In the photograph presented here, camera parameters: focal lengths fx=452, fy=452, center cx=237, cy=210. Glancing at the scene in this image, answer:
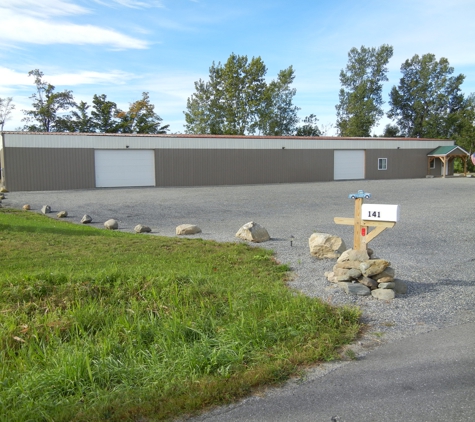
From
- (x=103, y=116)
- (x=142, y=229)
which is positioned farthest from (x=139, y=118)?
(x=142, y=229)

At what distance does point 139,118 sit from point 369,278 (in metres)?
49.6

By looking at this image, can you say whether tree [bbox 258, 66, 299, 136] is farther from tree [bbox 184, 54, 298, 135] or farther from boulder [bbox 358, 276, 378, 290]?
boulder [bbox 358, 276, 378, 290]

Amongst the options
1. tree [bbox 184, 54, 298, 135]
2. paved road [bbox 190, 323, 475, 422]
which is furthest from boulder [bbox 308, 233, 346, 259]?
tree [bbox 184, 54, 298, 135]

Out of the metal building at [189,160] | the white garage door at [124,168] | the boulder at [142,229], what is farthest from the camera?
the white garage door at [124,168]

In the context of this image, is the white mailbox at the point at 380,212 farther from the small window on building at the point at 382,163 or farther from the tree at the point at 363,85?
the tree at the point at 363,85

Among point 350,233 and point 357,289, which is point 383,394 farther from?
point 350,233

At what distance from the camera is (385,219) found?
5926mm

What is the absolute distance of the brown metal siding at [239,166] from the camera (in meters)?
30.0

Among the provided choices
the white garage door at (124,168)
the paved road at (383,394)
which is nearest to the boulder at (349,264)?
the paved road at (383,394)

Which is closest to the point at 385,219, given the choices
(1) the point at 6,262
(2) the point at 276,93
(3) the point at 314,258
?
(3) the point at 314,258

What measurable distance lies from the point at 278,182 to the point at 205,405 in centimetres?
3033

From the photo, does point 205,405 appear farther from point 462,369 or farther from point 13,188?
point 13,188

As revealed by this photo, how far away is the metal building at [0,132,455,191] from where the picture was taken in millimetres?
26500

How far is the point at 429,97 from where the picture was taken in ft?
190
